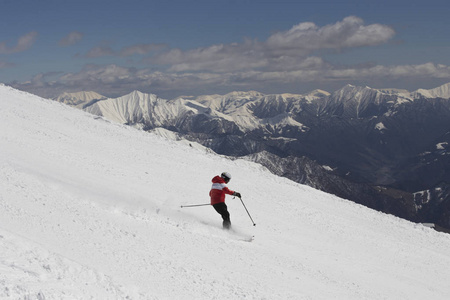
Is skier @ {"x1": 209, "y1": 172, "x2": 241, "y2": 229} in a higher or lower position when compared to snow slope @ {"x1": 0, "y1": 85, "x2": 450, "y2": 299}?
higher

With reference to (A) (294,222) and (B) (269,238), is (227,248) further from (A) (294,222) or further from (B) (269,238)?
(A) (294,222)

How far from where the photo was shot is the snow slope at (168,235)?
8.15 meters

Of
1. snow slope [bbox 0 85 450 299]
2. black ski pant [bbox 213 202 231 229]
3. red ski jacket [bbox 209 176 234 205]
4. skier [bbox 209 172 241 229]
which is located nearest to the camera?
snow slope [bbox 0 85 450 299]

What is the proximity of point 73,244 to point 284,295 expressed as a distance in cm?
583

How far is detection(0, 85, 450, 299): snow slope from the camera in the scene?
815 centimetres

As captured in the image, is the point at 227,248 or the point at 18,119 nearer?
the point at 227,248

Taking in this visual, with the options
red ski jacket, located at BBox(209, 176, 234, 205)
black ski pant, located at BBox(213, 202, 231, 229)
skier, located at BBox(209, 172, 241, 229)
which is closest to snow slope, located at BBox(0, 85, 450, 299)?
black ski pant, located at BBox(213, 202, 231, 229)

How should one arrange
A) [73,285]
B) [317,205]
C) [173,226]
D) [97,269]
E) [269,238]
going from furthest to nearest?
[317,205], [269,238], [173,226], [97,269], [73,285]

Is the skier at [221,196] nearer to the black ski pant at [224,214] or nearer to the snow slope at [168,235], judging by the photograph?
the black ski pant at [224,214]

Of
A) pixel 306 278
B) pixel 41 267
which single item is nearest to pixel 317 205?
pixel 306 278

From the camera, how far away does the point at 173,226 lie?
41.0 feet

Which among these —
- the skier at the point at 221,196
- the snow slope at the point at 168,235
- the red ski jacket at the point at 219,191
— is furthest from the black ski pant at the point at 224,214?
the snow slope at the point at 168,235

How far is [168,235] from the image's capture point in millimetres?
11414

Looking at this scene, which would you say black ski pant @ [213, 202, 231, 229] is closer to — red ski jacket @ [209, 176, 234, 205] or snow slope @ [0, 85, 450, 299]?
red ski jacket @ [209, 176, 234, 205]
